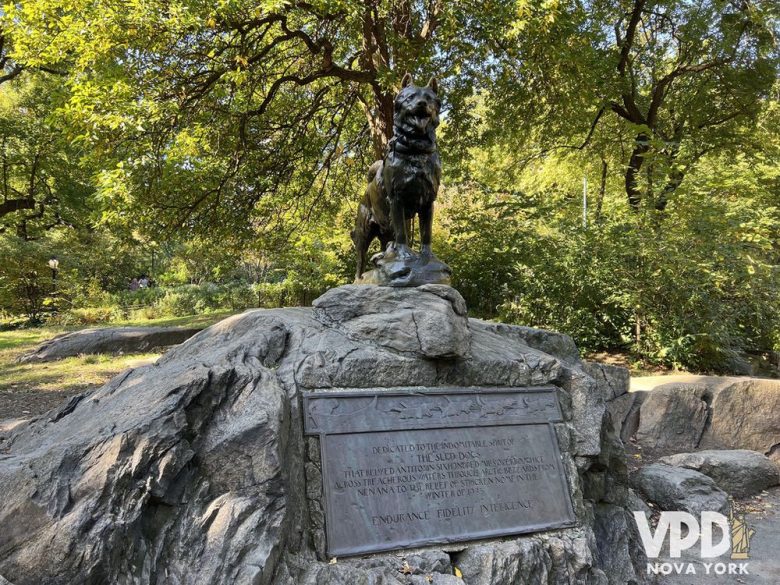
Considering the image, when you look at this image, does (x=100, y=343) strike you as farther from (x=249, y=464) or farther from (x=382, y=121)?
(x=249, y=464)

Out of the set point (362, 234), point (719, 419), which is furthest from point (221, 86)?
point (719, 419)

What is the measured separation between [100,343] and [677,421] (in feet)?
30.0

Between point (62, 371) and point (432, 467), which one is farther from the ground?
point (432, 467)

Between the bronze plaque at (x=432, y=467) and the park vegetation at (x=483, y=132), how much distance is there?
4.93m

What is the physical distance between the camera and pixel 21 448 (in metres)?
2.98

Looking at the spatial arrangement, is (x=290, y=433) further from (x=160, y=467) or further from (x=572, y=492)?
(x=572, y=492)

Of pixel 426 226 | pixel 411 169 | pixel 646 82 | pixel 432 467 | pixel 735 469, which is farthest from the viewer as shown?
pixel 646 82

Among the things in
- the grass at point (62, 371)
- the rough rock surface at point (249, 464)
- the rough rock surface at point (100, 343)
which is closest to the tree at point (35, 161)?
the rough rock surface at point (100, 343)

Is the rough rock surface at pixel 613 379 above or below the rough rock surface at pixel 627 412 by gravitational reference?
above

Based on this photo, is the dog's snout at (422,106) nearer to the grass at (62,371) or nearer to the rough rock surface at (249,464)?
the rough rock surface at (249,464)

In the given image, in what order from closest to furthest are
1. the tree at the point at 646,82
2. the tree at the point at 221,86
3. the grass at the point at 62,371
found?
the tree at the point at 221,86, the grass at the point at 62,371, the tree at the point at 646,82

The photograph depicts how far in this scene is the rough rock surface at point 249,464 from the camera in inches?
85.0

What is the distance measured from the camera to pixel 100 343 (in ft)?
31.1

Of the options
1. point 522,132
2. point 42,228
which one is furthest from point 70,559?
point 42,228
